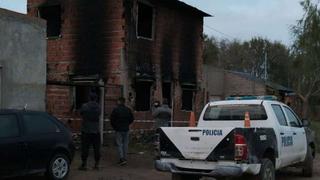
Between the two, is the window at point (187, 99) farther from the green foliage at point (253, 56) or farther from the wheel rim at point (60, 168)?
the green foliage at point (253, 56)

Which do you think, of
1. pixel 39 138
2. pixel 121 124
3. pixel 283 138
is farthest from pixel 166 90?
pixel 39 138

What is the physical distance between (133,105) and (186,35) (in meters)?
5.13

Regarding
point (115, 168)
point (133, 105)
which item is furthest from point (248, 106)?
point (133, 105)

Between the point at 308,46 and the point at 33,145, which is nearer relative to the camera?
the point at 33,145

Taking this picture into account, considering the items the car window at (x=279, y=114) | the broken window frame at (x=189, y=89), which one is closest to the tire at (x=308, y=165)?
the car window at (x=279, y=114)

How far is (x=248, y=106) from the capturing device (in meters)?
12.5

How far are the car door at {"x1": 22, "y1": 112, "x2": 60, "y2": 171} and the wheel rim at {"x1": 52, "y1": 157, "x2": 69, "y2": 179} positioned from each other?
0.90ft

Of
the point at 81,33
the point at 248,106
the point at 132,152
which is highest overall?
the point at 81,33

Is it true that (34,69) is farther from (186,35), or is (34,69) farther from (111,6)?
(186,35)

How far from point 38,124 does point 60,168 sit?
107 centimetres

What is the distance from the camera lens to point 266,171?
1093 cm

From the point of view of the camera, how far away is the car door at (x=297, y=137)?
13.1m

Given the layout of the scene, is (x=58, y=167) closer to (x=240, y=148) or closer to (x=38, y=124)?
(x=38, y=124)

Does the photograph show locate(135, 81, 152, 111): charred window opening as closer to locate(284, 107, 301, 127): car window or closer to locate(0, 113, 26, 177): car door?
locate(284, 107, 301, 127): car window
